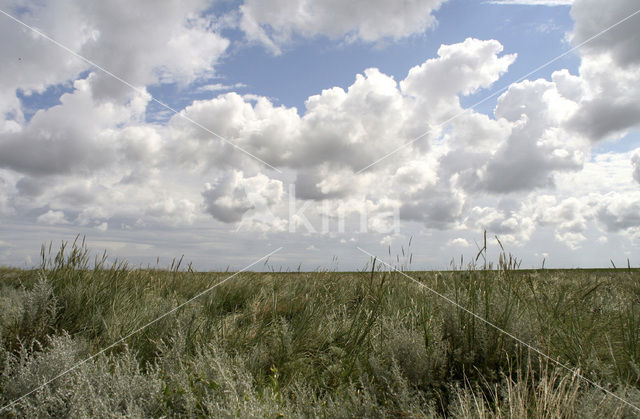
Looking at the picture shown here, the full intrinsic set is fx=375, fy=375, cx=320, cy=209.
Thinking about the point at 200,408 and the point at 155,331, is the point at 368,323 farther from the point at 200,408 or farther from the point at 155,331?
the point at 155,331

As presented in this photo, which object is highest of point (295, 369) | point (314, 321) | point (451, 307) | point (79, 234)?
point (79, 234)

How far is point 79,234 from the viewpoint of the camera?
600 centimetres

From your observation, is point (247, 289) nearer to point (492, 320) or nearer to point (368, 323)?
point (368, 323)

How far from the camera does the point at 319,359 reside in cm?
419

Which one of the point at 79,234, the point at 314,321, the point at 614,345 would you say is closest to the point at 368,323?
the point at 314,321

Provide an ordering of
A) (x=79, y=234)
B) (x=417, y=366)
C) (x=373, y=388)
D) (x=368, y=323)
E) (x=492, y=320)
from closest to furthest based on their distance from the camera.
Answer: (x=373, y=388) < (x=417, y=366) < (x=492, y=320) < (x=368, y=323) < (x=79, y=234)

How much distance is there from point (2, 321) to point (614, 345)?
7.24m

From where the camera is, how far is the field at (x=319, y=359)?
Result: 260 cm

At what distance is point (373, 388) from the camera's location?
9.68 feet

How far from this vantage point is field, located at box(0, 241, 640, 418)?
2.60m

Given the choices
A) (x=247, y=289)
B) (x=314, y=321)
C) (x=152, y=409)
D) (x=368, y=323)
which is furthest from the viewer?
(x=247, y=289)

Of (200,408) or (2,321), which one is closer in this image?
(200,408)

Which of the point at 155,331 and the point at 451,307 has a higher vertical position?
the point at 451,307

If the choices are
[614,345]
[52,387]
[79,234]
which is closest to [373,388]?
[52,387]
